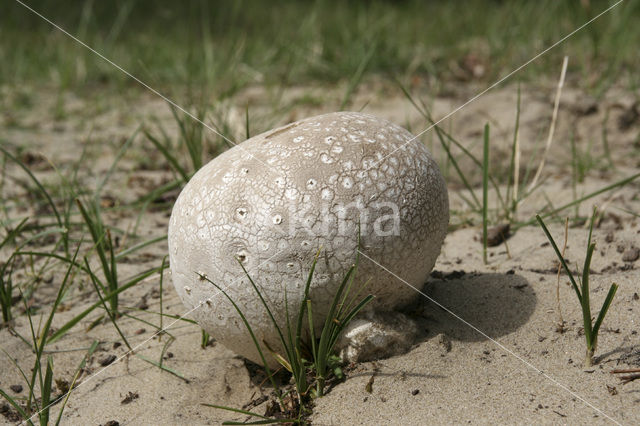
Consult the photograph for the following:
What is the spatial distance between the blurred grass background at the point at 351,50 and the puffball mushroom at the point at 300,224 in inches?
74.7

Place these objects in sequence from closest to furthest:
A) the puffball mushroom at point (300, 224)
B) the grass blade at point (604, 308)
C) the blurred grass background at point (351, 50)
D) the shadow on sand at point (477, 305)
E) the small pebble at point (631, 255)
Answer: the grass blade at point (604, 308) < the puffball mushroom at point (300, 224) < the shadow on sand at point (477, 305) < the small pebble at point (631, 255) < the blurred grass background at point (351, 50)

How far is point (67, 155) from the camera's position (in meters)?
4.19

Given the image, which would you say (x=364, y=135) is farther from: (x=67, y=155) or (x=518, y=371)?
(x=67, y=155)

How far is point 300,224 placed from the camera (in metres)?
1.79

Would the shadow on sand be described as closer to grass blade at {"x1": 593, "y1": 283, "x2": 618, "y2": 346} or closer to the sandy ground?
the sandy ground

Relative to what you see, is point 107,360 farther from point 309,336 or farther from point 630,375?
point 630,375

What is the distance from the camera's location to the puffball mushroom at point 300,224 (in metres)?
1.81

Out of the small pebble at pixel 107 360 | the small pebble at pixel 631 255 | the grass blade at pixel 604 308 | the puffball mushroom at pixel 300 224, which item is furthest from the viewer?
the small pebble at pixel 631 255

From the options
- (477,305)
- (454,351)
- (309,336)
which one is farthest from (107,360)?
(477,305)

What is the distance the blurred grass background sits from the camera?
4.69 metres

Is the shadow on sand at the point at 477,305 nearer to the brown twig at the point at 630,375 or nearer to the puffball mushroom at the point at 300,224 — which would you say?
the puffball mushroom at the point at 300,224

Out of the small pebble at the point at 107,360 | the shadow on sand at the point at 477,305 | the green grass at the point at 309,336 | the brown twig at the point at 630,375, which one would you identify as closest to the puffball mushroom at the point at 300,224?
the green grass at the point at 309,336

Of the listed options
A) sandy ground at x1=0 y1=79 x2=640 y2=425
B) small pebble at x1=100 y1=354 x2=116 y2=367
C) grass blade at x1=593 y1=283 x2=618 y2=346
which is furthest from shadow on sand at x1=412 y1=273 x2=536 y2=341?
small pebble at x1=100 y1=354 x2=116 y2=367

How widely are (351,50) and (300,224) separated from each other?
3.57 meters
